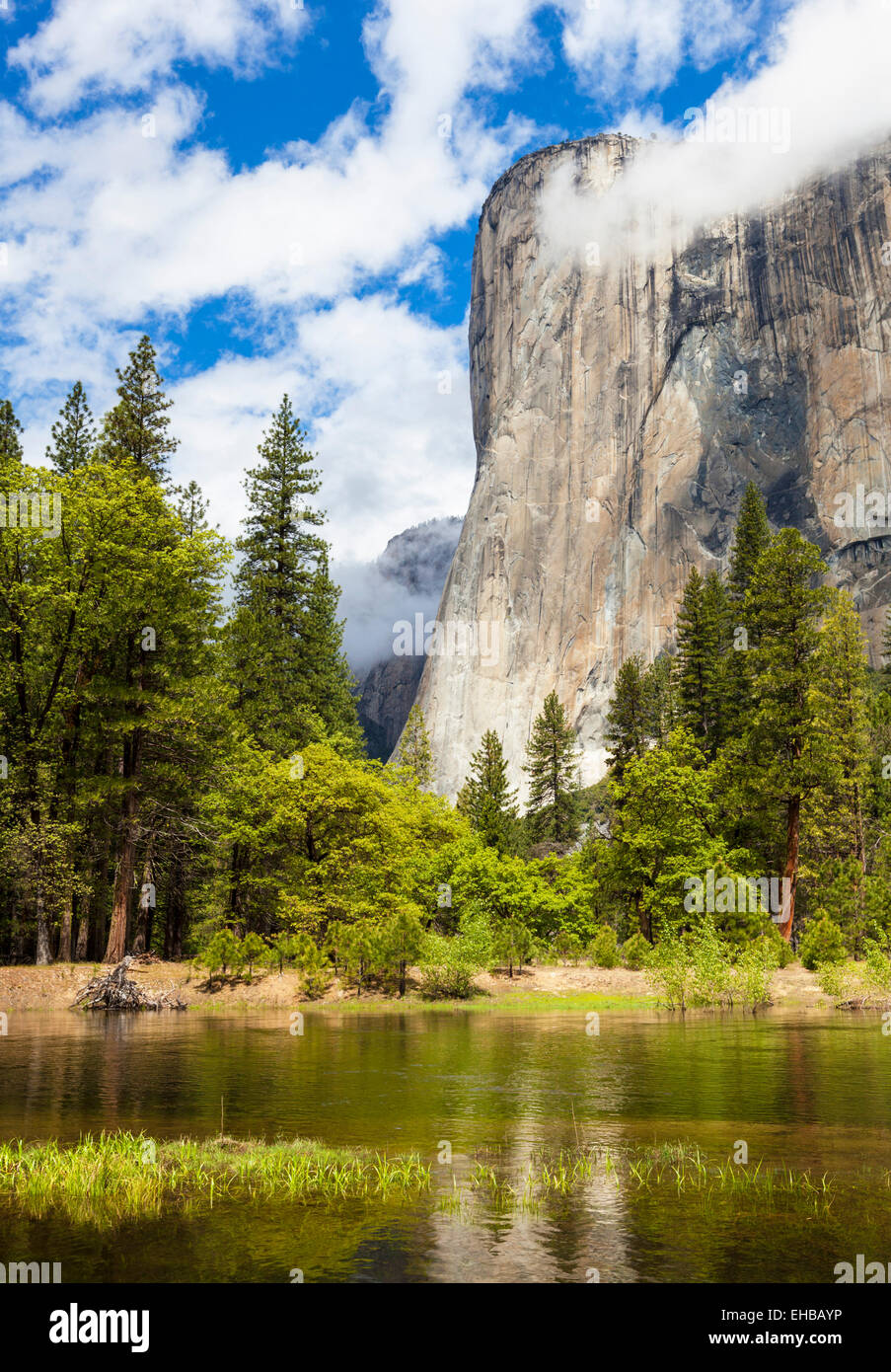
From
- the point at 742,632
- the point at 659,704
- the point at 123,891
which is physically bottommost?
the point at 123,891

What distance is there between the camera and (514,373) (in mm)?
136750

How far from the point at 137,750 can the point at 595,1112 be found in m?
26.4

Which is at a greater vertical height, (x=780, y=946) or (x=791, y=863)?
(x=791, y=863)

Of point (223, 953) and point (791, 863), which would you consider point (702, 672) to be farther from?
point (223, 953)

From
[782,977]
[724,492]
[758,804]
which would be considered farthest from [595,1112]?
[724,492]

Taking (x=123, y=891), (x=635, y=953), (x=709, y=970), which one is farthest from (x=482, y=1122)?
(x=635, y=953)

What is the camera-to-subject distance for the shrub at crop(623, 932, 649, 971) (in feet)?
123

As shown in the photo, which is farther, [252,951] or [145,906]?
[145,906]

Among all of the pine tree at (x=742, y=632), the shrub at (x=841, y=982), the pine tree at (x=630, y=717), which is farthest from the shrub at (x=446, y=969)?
the pine tree at (x=630, y=717)

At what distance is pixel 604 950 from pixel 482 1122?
26.3m

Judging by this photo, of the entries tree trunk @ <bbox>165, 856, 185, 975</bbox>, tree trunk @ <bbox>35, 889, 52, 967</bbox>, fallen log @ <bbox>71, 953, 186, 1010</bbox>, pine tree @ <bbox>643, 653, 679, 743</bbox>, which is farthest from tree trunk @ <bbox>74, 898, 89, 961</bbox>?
pine tree @ <bbox>643, 653, 679, 743</bbox>

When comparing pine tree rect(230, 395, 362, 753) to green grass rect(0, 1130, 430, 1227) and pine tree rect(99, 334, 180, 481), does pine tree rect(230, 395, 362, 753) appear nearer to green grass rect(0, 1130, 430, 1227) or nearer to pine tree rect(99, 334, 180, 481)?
pine tree rect(99, 334, 180, 481)

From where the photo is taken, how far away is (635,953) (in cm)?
3772

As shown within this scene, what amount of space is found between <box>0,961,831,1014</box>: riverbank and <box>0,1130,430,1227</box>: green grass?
2161 centimetres
